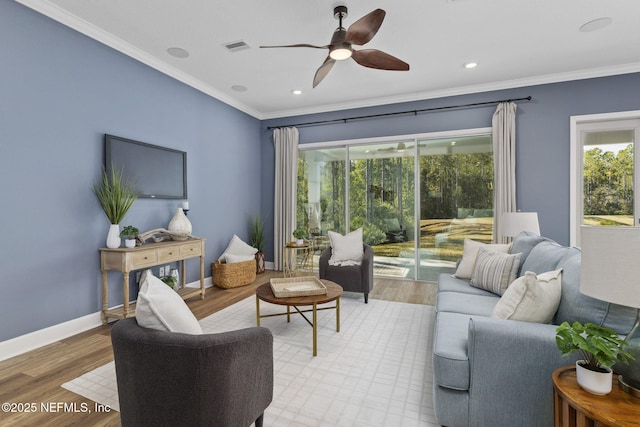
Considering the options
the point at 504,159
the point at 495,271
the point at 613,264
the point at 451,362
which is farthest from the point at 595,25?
the point at 451,362

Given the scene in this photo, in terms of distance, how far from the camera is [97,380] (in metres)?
2.07

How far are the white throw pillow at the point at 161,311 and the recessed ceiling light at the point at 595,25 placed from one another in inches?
164

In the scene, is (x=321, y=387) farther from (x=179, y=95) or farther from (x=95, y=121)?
(x=179, y=95)

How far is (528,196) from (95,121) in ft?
17.2

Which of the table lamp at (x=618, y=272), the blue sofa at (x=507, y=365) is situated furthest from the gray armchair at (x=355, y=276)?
the table lamp at (x=618, y=272)

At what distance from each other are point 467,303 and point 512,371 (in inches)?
37.0

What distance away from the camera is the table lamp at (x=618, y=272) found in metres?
1.01

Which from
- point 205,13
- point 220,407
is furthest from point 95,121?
point 220,407

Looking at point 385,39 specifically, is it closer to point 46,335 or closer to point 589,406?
point 589,406

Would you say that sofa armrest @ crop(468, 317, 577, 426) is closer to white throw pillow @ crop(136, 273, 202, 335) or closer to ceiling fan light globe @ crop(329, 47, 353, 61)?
white throw pillow @ crop(136, 273, 202, 335)

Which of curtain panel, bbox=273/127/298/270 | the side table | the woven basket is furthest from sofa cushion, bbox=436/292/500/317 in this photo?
curtain panel, bbox=273/127/298/270

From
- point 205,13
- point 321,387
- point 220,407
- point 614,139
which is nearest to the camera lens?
point 220,407

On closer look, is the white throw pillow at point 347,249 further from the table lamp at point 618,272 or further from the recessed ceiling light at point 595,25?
the recessed ceiling light at point 595,25

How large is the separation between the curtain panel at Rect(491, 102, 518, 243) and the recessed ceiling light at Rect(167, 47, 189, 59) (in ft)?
13.4
